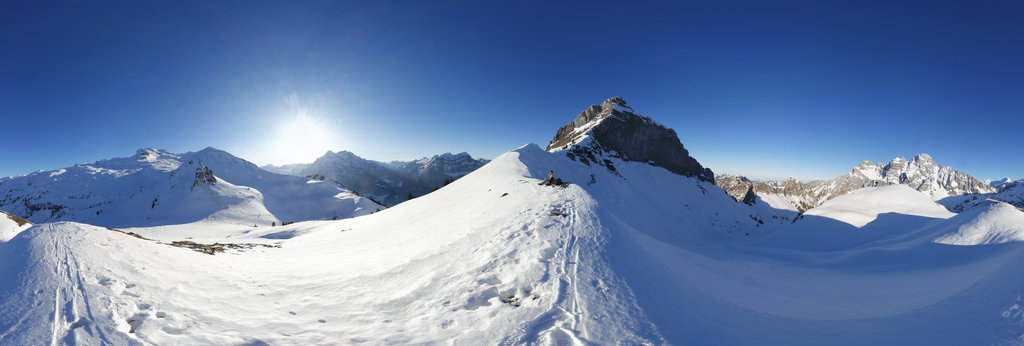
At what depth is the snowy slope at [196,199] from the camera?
7056 centimetres

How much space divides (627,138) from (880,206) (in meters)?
66.0

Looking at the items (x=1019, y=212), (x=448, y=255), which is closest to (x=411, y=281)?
(x=448, y=255)

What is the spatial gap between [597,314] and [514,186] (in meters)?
16.9

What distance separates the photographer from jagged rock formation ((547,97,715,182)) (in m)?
87.9

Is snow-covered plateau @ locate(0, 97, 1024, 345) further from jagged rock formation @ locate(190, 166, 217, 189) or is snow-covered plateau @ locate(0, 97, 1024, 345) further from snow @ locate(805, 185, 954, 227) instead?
jagged rock formation @ locate(190, 166, 217, 189)

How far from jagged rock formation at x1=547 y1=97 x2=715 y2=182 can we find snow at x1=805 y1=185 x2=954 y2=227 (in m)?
43.2

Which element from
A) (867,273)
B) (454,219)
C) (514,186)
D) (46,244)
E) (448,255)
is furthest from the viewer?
(514,186)

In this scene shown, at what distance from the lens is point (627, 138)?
98.1 metres

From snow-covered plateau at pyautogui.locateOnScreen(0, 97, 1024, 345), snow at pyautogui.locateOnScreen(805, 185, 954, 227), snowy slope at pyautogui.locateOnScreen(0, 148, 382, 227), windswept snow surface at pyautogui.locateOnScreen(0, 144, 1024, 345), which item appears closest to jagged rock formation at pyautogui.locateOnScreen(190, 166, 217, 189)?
snowy slope at pyautogui.locateOnScreen(0, 148, 382, 227)

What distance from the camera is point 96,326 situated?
502 cm

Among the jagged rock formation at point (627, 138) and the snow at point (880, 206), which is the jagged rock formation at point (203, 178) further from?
the snow at point (880, 206)

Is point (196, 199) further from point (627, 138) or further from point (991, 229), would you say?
point (627, 138)

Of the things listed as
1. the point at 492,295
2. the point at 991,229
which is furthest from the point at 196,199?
the point at 991,229

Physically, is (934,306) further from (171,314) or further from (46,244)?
(46,244)
